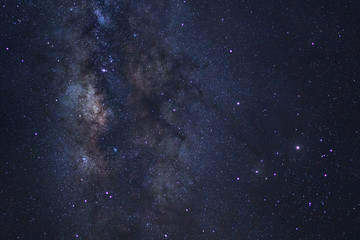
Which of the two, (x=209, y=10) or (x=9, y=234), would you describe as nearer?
(x=209, y=10)

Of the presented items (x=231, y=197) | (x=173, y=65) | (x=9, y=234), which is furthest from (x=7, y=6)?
(x=231, y=197)

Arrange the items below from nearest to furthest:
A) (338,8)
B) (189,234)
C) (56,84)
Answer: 1. (338,8)
2. (56,84)
3. (189,234)

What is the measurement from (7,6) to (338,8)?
4193mm

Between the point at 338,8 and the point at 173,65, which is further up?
the point at 338,8

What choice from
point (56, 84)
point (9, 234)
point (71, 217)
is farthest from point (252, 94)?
point (9, 234)

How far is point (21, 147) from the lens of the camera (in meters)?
3.50

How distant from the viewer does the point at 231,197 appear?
345cm

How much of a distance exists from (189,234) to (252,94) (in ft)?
7.08

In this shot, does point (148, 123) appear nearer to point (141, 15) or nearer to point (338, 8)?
point (141, 15)

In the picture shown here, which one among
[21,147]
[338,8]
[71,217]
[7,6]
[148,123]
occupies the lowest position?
[71,217]

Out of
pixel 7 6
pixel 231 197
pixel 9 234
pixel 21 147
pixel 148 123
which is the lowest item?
pixel 9 234

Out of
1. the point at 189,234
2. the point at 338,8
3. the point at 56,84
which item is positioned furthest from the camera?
the point at 189,234

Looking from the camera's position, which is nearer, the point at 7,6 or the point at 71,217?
the point at 7,6

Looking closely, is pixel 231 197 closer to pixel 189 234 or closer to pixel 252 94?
pixel 189 234
